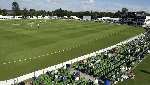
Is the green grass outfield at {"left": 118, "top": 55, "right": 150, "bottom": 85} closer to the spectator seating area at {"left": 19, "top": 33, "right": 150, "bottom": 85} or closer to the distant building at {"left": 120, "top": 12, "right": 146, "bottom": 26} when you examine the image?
the spectator seating area at {"left": 19, "top": 33, "right": 150, "bottom": 85}

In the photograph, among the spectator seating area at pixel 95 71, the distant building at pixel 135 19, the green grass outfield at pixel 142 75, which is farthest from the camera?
the distant building at pixel 135 19

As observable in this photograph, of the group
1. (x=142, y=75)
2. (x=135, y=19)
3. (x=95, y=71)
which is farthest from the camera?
(x=135, y=19)

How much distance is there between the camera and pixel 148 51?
50.7 metres

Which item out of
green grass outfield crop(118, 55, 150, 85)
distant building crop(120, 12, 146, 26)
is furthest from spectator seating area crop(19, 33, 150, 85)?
distant building crop(120, 12, 146, 26)

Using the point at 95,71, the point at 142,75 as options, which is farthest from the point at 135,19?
the point at 95,71

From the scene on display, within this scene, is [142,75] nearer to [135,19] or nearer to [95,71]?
[95,71]

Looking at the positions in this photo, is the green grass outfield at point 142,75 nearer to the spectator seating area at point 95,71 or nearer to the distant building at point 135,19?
the spectator seating area at point 95,71

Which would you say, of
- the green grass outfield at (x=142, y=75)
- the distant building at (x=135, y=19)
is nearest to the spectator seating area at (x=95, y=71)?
the green grass outfield at (x=142, y=75)

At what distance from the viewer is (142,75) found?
3466 cm

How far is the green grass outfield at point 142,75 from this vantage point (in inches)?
1236

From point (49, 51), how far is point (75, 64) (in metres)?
11.0

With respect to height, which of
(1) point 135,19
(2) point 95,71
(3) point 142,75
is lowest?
(1) point 135,19

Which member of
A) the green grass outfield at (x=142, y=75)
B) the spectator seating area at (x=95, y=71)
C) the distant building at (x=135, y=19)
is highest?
the spectator seating area at (x=95, y=71)

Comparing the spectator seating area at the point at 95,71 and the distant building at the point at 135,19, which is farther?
the distant building at the point at 135,19
